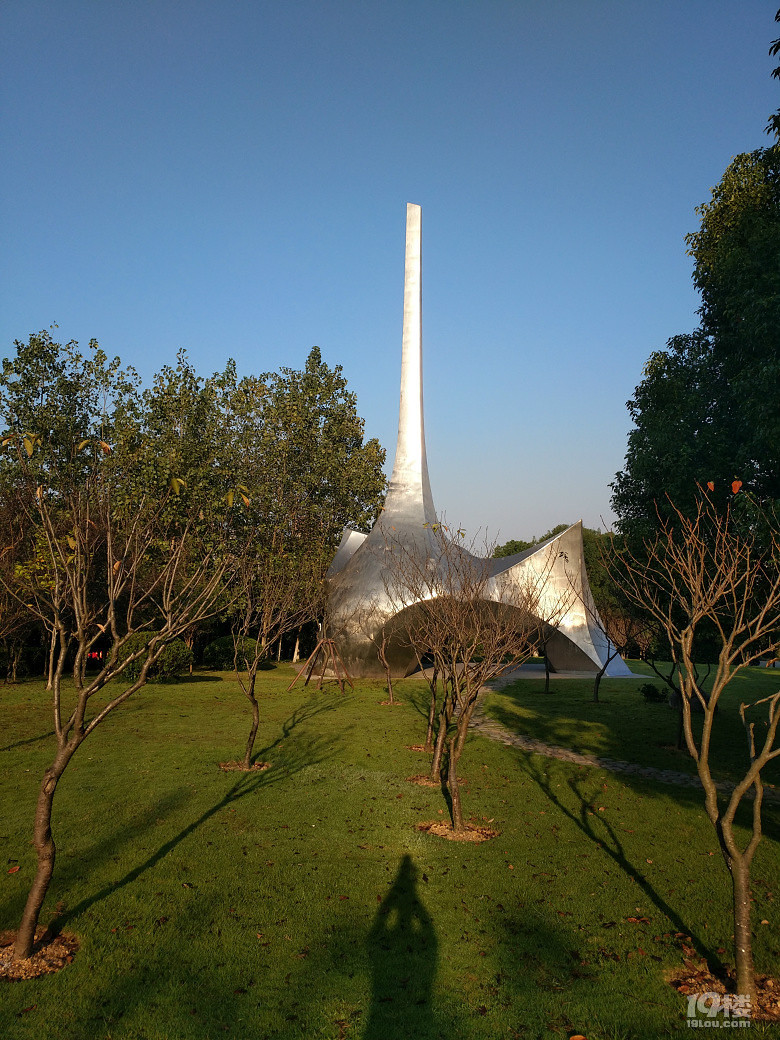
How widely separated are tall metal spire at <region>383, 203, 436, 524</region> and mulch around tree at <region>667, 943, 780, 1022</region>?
64.0ft

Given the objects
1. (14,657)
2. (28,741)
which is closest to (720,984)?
(28,741)

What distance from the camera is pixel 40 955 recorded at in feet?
16.7

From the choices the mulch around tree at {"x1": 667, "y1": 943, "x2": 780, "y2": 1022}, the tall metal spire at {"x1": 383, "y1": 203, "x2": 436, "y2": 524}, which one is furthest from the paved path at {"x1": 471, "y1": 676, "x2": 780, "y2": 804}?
the tall metal spire at {"x1": 383, "y1": 203, "x2": 436, "y2": 524}

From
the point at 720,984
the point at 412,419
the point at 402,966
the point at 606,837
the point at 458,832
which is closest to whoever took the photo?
the point at 720,984

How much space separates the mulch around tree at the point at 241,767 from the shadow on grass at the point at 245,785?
12cm

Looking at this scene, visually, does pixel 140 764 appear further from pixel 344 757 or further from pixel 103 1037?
pixel 103 1037

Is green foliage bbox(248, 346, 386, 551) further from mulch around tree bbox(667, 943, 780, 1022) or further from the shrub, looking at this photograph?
mulch around tree bbox(667, 943, 780, 1022)

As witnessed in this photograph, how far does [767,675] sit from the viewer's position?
27953mm

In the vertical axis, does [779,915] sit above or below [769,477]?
below

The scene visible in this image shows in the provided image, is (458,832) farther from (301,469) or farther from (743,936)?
(301,469)

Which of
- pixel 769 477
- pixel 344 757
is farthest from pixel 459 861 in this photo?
pixel 769 477

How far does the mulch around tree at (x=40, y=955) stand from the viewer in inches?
192

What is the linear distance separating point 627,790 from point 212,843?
5.99m

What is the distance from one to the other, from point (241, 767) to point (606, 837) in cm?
540
